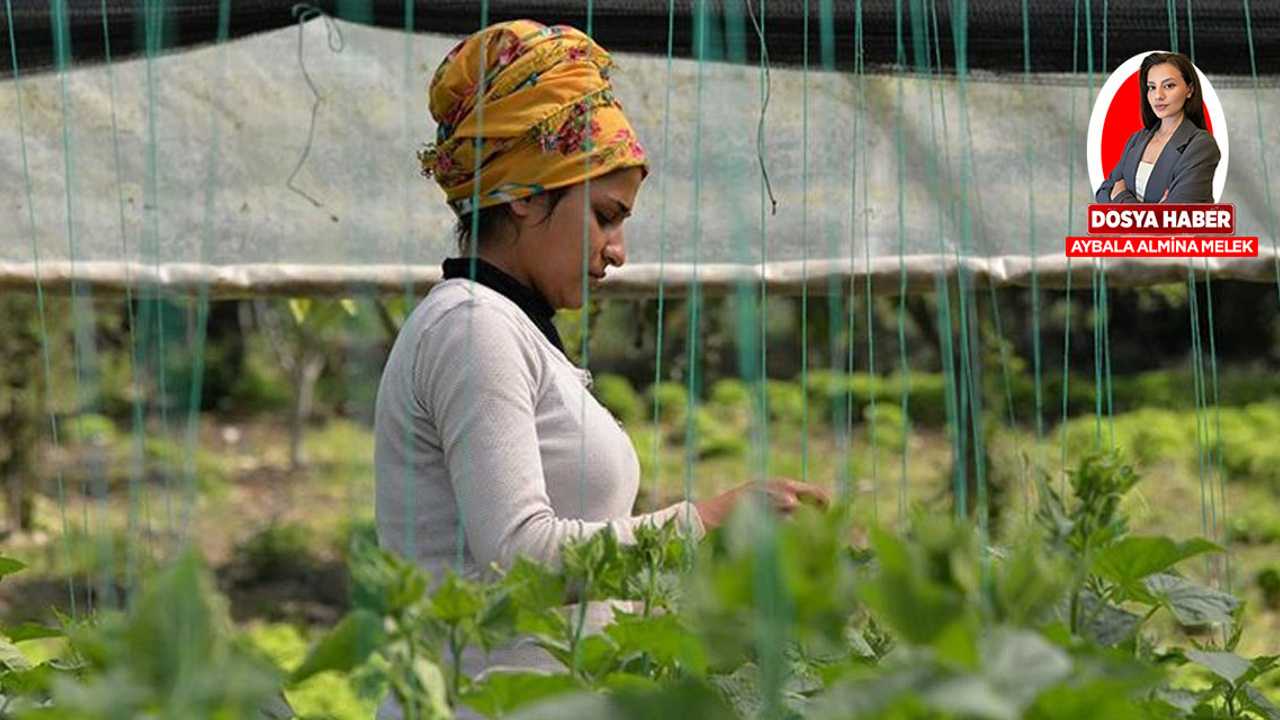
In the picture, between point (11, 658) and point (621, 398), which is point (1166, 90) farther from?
point (621, 398)

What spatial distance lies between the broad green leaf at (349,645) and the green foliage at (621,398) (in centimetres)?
820

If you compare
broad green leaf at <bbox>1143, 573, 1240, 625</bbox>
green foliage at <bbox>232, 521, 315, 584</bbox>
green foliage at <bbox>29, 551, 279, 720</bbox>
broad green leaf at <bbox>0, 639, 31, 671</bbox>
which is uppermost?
green foliage at <bbox>29, 551, 279, 720</bbox>

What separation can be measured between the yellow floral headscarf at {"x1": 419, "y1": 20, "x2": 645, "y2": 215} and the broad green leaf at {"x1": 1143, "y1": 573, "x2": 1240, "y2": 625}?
587 mm

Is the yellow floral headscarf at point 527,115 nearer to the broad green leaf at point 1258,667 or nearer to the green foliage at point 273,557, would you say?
the broad green leaf at point 1258,667

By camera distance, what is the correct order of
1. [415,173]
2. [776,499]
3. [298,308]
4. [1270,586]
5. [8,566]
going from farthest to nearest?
[1270,586] → [298,308] → [415,173] → [776,499] → [8,566]

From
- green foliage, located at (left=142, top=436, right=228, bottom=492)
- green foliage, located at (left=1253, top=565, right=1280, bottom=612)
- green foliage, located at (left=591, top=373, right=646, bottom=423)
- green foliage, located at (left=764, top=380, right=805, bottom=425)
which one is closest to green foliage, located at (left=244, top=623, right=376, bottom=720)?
green foliage, located at (left=142, top=436, right=228, bottom=492)

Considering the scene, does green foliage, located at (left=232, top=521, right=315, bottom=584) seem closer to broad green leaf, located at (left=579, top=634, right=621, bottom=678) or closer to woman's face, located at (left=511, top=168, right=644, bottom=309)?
woman's face, located at (left=511, top=168, right=644, bottom=309)

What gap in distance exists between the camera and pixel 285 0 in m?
2.29

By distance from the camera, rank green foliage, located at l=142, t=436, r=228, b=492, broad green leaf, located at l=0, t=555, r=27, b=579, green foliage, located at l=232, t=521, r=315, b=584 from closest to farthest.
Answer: broad green leaf, located at l=0, t=555, r=27, b=579 < green foliage, located at l=232, t=521, r=315, b=584 < green foliage, located at l=142, t=436, r=228, b=492

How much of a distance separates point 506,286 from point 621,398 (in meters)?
7.86

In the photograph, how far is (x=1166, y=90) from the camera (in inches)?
91.0

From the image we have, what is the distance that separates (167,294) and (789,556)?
1984mm

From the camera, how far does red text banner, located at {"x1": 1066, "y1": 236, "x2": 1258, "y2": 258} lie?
244 cm

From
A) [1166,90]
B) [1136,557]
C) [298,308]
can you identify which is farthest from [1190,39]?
[298,308]
